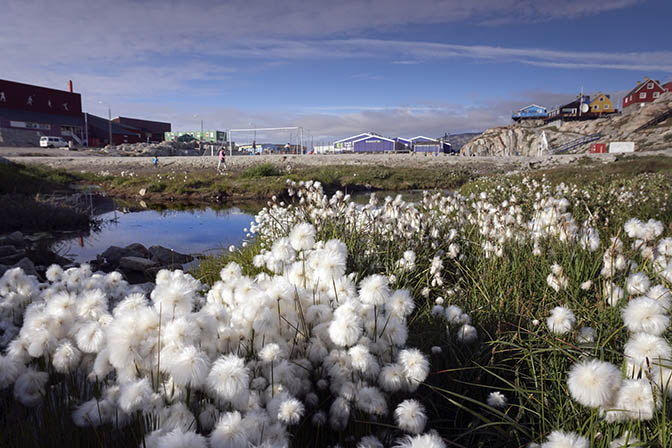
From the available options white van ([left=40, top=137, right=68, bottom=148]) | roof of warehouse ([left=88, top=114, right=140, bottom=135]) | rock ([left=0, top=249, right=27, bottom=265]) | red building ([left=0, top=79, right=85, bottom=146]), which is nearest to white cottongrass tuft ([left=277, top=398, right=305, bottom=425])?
rock ([left=0, top=249, right=27, bottom=265])

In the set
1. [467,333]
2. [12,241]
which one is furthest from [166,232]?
[467,333]

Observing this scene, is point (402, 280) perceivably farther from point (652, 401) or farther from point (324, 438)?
point (652, 401)

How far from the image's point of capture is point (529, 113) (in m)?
117

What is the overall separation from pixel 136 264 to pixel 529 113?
126340 mm

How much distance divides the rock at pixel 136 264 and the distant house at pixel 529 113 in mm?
123621

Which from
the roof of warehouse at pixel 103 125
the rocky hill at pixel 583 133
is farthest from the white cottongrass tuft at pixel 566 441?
the roof of warehouse at pixel 103 125

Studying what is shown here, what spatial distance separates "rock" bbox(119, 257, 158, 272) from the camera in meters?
8.69

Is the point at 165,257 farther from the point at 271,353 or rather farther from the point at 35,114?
the point at 35,114

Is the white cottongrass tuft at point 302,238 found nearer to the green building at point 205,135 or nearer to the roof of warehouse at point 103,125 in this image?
the roof of warehouse at point 103,125

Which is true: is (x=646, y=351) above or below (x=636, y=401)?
above

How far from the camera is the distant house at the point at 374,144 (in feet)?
347

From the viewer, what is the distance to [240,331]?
249 centimetres

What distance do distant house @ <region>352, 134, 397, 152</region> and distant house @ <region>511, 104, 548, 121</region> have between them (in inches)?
1490

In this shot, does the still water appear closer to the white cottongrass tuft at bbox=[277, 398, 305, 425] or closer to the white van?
the white cottongrass tuft at bbox=[277, 398, 305, 425]
